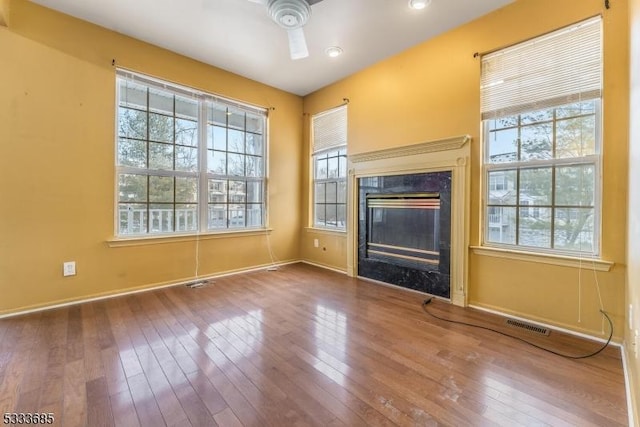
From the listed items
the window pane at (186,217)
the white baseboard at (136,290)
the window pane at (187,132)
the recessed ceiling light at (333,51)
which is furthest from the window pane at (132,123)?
the recessed ceiling light at (333,51)

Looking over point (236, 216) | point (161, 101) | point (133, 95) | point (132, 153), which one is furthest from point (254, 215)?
point (133, 95)

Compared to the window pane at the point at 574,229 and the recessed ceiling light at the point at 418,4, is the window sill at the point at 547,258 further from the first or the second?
the recessed ceiling light at the point at 418,4

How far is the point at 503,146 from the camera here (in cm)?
281

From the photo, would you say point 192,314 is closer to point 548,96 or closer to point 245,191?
point 245,191

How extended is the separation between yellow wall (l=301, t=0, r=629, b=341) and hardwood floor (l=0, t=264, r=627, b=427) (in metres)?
0.28

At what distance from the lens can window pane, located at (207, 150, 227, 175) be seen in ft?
12.9

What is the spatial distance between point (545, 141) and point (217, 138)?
3.84 m

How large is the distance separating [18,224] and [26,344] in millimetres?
1222

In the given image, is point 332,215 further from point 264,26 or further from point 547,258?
point 547,258

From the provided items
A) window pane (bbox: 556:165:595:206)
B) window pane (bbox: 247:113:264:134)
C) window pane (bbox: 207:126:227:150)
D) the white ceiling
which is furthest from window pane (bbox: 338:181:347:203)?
window pane (bbox: 556:165:595:206)

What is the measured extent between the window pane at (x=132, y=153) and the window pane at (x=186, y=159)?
14.7 inches

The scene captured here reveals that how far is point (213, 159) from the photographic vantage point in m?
3.98

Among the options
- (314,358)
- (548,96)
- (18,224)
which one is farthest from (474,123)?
(18,224)

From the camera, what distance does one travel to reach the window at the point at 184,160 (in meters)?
3.30
